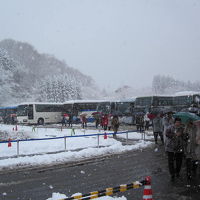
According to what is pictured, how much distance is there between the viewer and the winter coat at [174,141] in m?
7.73

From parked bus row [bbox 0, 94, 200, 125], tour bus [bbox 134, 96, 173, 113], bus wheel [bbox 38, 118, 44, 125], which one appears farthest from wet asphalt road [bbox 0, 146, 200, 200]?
bus wheel [bbox 38, 118, 44, 125]

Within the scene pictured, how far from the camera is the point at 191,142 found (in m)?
7.66

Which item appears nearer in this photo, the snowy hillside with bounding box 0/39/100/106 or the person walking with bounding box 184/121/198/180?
the person walking with bounding box 184/121/198/180

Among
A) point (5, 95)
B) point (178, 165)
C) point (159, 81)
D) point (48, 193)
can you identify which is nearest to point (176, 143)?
point (178, 165)

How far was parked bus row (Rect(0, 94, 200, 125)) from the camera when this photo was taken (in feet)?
104

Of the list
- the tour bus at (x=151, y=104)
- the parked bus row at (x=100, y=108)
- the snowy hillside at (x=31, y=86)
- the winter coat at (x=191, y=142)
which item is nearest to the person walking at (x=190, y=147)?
the winter coat at (x=191, y=142)

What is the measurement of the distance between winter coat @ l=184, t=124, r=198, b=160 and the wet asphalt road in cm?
80

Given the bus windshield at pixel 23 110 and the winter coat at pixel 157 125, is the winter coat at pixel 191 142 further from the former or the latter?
the bus windshield at pixel 23 110

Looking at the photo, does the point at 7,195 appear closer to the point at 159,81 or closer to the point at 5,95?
the point at 5,95

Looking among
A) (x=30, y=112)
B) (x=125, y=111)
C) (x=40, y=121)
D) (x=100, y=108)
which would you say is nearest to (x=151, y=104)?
(x=125, y=111)

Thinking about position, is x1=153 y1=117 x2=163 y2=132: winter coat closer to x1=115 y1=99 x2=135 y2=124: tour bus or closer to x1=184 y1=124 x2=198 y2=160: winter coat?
x1=184 y1=124 x2=198 y2=160: winter coat

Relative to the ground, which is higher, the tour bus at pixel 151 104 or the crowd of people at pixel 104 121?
the tour bus at pixel 151 104

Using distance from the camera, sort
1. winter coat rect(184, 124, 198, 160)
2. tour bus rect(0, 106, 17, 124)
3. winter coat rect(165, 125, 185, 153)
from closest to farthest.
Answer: winter coat rect(184, 124, 198, 160) → winter coat rect(165, 125, 185, 153) → tour bus rect(0, 106, 17, 124)

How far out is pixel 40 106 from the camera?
130 feet
